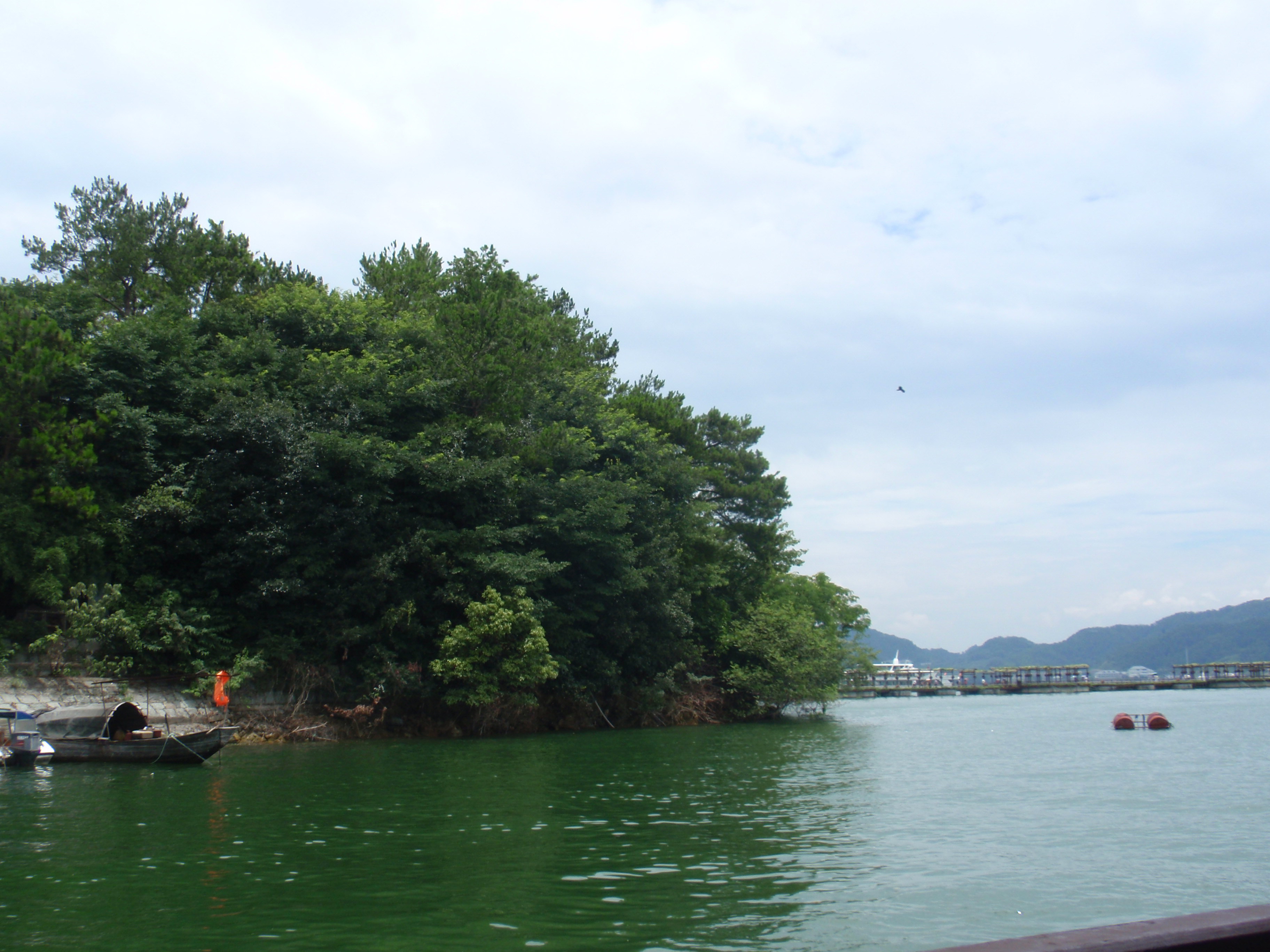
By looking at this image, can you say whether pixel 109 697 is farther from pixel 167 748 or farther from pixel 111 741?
pixel 167 748

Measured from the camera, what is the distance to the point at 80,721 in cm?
2400

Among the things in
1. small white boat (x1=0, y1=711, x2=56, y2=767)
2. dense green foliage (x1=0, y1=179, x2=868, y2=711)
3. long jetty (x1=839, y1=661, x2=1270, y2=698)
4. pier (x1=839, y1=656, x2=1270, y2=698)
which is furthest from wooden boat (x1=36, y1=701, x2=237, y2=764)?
pier (x1=839, y1=656, x2=1270, y2=698)

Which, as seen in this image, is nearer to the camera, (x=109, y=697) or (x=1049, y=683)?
(x=109, y=697)

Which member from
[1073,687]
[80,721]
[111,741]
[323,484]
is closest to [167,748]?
[111,741]

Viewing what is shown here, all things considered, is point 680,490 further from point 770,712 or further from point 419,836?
point 419,836

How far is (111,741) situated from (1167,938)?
25704 mm

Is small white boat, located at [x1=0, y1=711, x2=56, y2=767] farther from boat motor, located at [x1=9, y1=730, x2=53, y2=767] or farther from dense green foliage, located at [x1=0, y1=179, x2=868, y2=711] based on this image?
dense green foliage, located at [x1=0, y1=179, x2=868, y2=711]

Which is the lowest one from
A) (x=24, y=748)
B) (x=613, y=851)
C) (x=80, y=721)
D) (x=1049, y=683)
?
(x=1049, y=683)

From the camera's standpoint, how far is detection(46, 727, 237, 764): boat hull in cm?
2322

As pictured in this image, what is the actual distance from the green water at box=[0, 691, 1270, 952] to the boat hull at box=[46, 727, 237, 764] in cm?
46

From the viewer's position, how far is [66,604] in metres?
27.6

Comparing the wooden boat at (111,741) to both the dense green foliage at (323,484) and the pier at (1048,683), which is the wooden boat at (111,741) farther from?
the pier at (1048,683)

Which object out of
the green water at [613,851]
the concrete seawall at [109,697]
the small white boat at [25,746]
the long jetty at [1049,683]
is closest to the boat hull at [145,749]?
the small white boat at [25,746]

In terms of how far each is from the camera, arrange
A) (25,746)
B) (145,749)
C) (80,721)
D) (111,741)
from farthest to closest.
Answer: (80,721)
(111,741)
(145,749)
(25,746)
